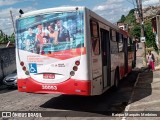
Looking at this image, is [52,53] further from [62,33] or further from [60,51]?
[62,33]

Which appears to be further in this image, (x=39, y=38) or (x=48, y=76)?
(x=39, y=38)

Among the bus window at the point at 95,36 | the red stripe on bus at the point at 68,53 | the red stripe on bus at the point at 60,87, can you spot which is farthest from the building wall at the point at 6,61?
the red stripe on bus at the point at 68,53

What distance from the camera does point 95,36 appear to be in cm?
1077

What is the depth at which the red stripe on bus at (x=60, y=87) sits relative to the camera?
32.4 feet

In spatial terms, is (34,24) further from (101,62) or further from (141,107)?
(141,107)

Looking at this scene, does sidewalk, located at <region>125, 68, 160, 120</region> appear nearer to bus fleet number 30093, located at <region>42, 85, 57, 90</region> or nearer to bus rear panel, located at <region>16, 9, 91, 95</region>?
bus rear panel, located at <region>16, 9, 91, 95</region>

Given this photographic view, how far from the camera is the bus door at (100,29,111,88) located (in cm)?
1216

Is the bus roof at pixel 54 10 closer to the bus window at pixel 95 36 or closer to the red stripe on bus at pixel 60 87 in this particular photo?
the bus window at pixel 95 36

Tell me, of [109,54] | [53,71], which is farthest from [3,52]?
[53,71]

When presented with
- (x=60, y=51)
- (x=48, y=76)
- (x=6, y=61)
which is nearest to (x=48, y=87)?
(x=48, y=76)

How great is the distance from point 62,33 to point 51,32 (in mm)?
388

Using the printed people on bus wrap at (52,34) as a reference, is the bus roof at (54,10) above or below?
above

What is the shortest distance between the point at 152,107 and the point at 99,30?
319cm

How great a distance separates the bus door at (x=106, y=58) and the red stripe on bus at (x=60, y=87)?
6.82 feet
